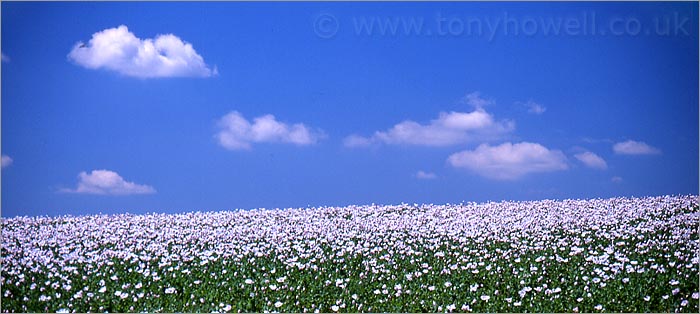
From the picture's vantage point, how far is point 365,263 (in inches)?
306

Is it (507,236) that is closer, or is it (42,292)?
(42,292)

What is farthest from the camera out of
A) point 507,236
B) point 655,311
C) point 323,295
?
point 507,236

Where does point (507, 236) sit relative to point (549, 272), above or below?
above

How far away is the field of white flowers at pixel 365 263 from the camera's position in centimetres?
694

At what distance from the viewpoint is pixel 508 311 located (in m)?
6.76

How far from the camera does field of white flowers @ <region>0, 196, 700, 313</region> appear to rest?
6.94m

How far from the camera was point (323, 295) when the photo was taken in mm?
7066

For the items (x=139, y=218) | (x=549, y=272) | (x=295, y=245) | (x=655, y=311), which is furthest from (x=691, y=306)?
(x=139, y=218)

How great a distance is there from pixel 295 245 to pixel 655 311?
3.99m

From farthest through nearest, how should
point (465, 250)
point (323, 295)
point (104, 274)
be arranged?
point (465, 250)
point (104, 274)
point (323, 295)

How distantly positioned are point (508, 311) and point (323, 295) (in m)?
1.80

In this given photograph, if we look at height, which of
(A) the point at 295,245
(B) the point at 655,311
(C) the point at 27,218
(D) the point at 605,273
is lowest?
(B) the point at 655,311

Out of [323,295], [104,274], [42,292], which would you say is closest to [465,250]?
[323,295]

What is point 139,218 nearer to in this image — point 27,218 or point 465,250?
point 27,218
